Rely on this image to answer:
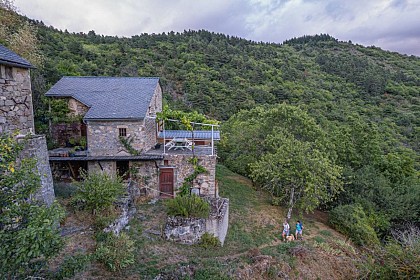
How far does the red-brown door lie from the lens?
14847 millimetres

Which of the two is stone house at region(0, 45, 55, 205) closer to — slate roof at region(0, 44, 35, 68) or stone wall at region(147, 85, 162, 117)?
slate roof at region(0, 44, 35, 68)

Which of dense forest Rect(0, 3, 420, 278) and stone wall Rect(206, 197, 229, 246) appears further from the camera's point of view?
dense forest Rect(0, 3, 420, 278)

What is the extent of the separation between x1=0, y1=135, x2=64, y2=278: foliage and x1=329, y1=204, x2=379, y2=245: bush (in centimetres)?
1602

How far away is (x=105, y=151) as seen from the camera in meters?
14.6

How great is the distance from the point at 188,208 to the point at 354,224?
10611 millimetres

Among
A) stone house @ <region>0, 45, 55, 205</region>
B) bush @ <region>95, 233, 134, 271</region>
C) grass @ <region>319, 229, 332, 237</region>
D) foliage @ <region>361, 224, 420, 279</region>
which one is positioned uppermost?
stone house @ <region>0, 45, 55, 205</region>

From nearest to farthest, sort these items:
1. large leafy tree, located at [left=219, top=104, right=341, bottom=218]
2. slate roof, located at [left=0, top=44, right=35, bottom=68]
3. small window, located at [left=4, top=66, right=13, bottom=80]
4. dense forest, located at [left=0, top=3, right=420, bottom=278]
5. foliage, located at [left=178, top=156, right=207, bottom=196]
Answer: slate roof, located at [left=0, top=44, right=35, bottom=68] → small window, located at [left=4, top=66, right=13, bottom=80] → foliage, located at [left=178, top=156, right=207, bottom=196] → large leafy tree, located at [left=219, top=104, right=341, bottom=218] → dense forest, located at [left=0, top=3, right=420, bottom=278]

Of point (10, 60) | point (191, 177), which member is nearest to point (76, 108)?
point (191, 177)

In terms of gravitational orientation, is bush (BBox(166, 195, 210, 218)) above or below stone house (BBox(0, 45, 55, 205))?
below

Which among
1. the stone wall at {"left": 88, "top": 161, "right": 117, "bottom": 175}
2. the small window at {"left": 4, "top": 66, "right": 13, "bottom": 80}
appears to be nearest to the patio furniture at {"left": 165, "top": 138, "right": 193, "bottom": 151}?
the stone wall at {"left": 88, "top": 161, "right": 117, "bottom": 175}

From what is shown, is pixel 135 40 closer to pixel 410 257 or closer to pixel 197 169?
pixel 197 169

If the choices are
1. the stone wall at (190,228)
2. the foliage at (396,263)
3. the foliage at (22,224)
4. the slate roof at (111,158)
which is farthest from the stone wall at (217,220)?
the foliage at (22,224)

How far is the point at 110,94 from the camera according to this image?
16250 millimetres

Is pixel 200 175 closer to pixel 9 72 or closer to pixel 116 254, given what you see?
pixel 116 254
